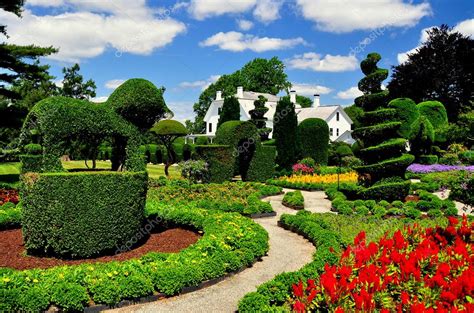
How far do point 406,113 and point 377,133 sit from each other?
19.3 m

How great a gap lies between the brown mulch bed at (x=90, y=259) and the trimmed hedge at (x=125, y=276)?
1.14 metres

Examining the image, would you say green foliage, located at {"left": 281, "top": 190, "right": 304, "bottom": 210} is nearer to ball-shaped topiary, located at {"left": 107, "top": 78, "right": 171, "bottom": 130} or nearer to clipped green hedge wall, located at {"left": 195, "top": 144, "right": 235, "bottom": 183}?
clipped green hedge wall, located at {"left": 195, "top": 144, "right": 235, "bottom": 183}

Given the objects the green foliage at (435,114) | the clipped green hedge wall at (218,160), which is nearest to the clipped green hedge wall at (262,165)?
the clipped green hedge wall at (218,160)

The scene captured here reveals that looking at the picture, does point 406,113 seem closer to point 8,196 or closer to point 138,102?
point 138,102

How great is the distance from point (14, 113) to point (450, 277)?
21.5m

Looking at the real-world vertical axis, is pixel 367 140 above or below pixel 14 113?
below

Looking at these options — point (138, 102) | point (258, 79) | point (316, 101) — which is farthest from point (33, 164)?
point (258, 79)

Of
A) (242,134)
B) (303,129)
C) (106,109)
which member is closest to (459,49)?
(303,129)

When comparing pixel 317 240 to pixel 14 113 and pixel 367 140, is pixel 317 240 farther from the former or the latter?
pixel 14 113

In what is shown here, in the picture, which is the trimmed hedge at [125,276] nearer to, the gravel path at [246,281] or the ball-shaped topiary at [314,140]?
the gravel path at [246,281]

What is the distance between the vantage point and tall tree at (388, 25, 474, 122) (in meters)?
43.4

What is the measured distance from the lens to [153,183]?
782 inches

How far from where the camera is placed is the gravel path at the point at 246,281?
6109 millimetres

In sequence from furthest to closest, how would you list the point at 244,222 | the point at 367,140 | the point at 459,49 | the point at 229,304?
the point at 459,49 → the point at 367,140 → the point at 244,222 → the point at 229,304
